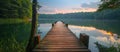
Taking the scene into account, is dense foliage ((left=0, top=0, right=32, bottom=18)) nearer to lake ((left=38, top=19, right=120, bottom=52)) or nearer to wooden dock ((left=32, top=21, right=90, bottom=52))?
lake ((left=38, top=19, right=120, bottom=52))

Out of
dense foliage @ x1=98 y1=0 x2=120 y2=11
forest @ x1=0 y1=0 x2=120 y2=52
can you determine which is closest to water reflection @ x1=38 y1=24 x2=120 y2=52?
forest @ x1=0 y1=0 x2=120 y2=52

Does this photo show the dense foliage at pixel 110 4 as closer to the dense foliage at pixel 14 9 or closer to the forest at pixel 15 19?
the forest at pixel 15 19

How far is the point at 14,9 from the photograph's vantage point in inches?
2304

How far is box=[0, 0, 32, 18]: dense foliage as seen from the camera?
163 feet

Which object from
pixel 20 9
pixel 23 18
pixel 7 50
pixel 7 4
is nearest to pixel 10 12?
pixel 7 4

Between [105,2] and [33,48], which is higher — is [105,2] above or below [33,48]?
above

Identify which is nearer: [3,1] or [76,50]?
[76,50]

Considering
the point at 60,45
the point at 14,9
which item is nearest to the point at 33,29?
the point at 60,45

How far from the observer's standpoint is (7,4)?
52.1m

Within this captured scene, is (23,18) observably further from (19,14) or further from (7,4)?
(7,4)

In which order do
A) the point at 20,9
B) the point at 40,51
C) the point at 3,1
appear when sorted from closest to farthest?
the point at 40,51 → the point at 3,1 → the point at 20,9

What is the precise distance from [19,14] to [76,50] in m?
57.5

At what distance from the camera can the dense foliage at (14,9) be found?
163ft

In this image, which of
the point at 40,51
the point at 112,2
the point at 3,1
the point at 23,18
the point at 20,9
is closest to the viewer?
the point at 112,2
